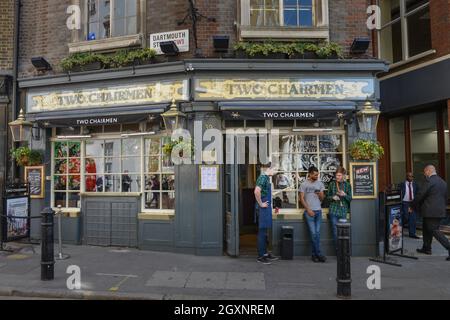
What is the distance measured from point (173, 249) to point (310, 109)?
13.6 ft

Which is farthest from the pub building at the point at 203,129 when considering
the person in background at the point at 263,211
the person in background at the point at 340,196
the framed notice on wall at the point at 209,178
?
the person in background at the point at 263,211

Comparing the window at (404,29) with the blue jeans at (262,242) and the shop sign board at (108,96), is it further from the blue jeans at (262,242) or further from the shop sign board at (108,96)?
the blue jeans at (262,242)

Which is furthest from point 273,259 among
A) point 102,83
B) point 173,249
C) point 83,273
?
point 102,83

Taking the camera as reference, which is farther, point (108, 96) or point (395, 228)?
→ point (108, 96)

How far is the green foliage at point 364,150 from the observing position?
29.3ft

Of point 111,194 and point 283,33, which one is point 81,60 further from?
point 283,33

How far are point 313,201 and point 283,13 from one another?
14.2 ft

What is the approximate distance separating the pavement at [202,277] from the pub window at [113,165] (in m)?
1.58

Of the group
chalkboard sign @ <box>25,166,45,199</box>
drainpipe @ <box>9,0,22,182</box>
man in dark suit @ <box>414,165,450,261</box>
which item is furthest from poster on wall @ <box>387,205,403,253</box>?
drainpipe @ <box>9,0,22,182</box>

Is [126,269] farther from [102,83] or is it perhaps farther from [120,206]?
[102,83]

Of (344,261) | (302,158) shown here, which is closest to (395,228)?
(302,158)

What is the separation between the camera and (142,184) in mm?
9852

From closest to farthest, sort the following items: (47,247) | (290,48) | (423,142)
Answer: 1. (47,247)
2. (290,48)
3. (423,142)

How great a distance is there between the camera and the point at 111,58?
32.6 feet
